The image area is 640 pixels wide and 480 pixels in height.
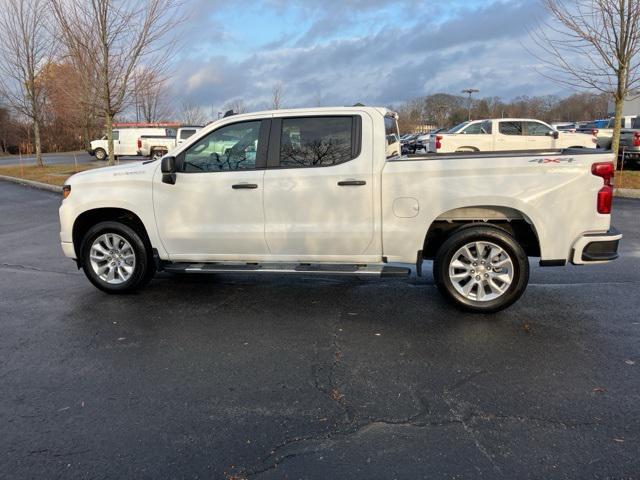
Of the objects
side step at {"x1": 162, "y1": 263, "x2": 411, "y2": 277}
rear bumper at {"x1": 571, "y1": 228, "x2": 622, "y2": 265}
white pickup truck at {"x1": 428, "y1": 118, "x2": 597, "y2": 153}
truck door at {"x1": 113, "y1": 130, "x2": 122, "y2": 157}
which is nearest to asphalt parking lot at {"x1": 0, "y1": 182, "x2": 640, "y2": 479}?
side step at {"x1": 162, "y1": 263, "x2": 411, "y2": 277}

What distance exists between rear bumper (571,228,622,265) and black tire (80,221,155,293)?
4398 mm

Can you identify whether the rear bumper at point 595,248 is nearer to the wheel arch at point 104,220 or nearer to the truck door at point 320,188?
the truck door at point 320,188

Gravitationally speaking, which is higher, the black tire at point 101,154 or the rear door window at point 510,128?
the rear door window at point 510,128

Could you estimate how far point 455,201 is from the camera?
15.9ft

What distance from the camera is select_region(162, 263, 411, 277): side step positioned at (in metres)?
5.06

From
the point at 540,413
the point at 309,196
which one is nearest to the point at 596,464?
the point at 540,413

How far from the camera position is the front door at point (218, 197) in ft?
17.5

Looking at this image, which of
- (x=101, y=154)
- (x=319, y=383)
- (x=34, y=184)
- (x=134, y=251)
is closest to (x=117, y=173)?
(x=134, y=251)

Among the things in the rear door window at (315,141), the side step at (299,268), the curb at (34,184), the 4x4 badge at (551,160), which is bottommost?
the side step at (299,268)

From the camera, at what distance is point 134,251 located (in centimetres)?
570

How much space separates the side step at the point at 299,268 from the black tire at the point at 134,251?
0.78 ft

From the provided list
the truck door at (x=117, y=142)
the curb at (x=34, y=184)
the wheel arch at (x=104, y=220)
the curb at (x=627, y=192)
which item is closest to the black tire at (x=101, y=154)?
the truck door at (x=117, y=142)

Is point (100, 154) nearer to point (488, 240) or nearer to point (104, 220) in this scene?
point (104, 220)

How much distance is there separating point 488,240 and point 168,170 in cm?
329
